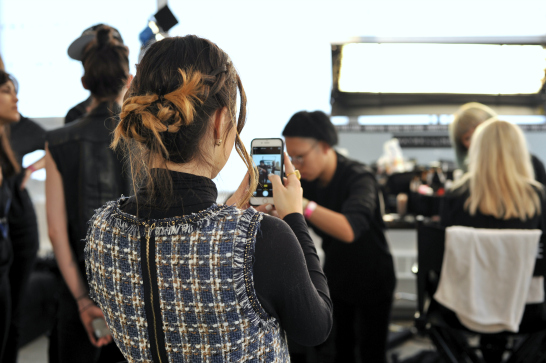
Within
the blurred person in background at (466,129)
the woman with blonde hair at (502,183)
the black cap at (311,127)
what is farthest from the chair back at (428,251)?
the blurred person in background at (466,129)

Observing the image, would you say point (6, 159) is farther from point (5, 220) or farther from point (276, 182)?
point (276, 182)

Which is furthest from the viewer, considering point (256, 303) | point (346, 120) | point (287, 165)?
point (346, 120)

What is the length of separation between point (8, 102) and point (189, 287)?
1405 millimetres

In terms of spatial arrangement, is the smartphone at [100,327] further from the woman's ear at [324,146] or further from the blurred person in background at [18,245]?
the woman's ear at [324,146]

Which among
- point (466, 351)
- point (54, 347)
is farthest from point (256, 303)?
point (466, 351)

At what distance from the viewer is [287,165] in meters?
0.97

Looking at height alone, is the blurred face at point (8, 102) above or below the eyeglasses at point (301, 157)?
above

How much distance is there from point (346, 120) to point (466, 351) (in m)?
2.45

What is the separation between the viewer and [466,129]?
2.52 meters

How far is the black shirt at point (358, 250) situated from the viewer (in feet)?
6.29

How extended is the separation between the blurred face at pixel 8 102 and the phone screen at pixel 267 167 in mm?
1157

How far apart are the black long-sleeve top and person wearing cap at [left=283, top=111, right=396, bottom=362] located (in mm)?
1161

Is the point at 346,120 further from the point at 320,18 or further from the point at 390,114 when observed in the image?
the point at 320,18

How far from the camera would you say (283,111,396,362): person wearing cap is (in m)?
1.92
